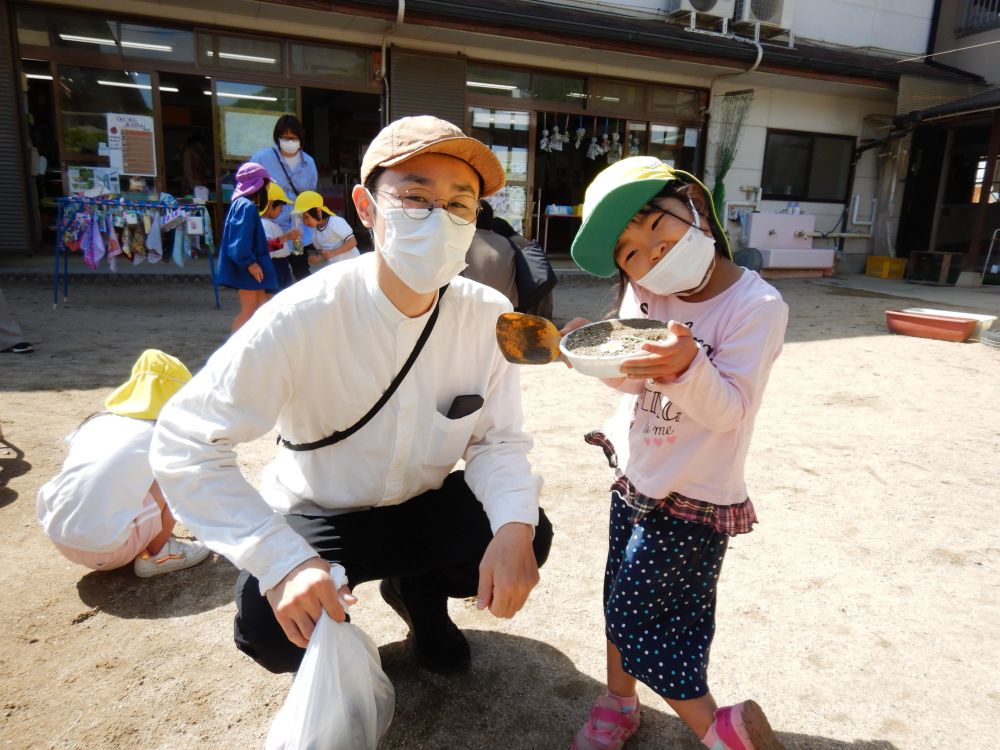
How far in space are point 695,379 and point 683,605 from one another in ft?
1.91

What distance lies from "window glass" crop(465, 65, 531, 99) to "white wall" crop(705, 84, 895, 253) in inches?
135

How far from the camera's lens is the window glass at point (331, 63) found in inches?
343

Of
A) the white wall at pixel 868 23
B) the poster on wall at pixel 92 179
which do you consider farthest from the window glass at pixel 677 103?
the poster on wall at pixel 92 179

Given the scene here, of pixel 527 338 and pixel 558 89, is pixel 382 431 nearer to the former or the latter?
pixel 527 338

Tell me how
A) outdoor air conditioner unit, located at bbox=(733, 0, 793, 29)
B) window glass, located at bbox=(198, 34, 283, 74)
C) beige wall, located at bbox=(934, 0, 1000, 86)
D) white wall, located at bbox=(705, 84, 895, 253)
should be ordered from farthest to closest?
beige wall, located at bbox=(934, 0, 1000, 86)
white wall, located at bbox=(705, 84, 895, 253)
outdoor air conditioner unit, located at bbox=(733, 0, 793, 29)
window glass, located at bbox=(198, 34, 283, 74)

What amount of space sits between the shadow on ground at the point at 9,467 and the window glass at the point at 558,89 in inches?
350

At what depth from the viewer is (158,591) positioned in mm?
2176

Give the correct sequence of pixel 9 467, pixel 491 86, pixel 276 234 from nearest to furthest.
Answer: pixel 9 467 → pixel 276 234 → pixel 491 86

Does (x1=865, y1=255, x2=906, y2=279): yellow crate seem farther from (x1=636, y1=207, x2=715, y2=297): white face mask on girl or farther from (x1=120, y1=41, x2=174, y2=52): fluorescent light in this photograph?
(x1=636, y1=207, x2=715, y2=297): white face mask on girl

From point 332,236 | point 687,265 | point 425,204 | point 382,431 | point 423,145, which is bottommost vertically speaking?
point 382,431

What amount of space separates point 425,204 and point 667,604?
108 centimetres

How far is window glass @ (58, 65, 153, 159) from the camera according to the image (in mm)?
7996

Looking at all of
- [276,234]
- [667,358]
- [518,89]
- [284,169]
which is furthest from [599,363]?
[518,89]

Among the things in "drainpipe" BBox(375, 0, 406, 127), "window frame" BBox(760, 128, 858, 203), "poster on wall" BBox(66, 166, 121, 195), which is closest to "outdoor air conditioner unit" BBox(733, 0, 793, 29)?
"window frame" BBox(760, 128, 858, 203)
